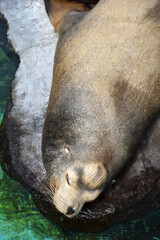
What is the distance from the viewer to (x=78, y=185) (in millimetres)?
3773

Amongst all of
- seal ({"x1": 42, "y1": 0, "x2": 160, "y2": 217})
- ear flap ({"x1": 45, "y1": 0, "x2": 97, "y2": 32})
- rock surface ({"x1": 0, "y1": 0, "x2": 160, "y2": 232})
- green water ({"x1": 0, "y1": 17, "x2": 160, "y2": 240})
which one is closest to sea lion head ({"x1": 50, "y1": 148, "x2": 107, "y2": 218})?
seal ({"x1": 42, "y1": 0, "x2": 160, "y2": 217})

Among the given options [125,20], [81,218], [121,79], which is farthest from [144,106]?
[81,218]

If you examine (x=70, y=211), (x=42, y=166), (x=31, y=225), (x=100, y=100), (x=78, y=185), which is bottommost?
(x=31, y=225)

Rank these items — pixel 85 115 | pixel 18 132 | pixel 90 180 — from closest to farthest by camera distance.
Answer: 1. pixel 90 180
2. pixel 85 115
3. pixel 18 132

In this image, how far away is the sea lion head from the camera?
148 inches

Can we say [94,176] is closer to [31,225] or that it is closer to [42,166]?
[42,166]

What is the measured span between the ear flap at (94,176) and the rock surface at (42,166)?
1.52 feet

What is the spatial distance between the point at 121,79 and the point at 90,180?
106cm

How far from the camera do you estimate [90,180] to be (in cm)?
374

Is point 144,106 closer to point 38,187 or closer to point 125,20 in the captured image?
point 125,20

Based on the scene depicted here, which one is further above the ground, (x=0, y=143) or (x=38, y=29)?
(x=38, y=29)

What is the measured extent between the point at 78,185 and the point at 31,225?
3.77 feet

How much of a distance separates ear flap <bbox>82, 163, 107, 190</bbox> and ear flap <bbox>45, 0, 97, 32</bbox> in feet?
7.27

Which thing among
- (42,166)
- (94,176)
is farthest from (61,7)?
(94,176)
